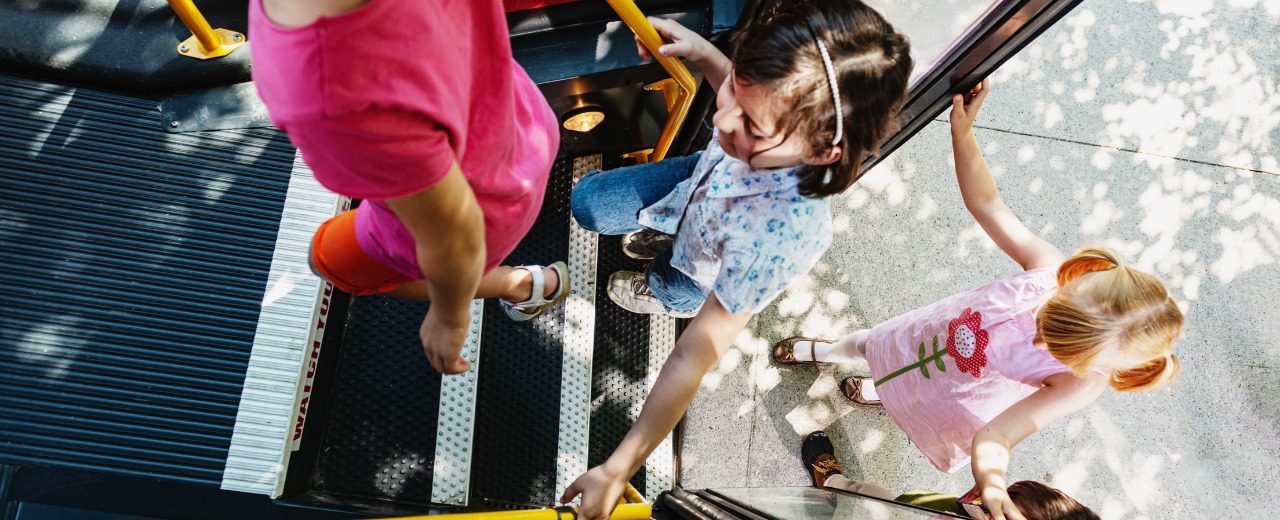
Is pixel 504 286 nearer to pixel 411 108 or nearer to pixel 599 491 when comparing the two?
pixel 599 491

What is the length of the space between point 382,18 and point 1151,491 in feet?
10.9

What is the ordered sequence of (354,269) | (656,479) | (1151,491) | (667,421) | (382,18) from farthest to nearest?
(1151,491) → (656,479) → (354,269) → (667,421) → (382,18)

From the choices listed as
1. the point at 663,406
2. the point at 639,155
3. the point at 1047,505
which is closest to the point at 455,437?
the point at 663,406

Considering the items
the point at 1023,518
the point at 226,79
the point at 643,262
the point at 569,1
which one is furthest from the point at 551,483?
the point at 226,79

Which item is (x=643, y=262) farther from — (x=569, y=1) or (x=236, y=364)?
(x=236, y=364)

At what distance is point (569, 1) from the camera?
6.55 ft

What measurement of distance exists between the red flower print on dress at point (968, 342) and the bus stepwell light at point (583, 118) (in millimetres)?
1293

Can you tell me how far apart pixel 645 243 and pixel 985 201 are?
1.09 metres

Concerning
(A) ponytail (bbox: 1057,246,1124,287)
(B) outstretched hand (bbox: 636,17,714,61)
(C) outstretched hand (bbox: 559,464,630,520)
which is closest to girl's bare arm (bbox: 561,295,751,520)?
(C) outstretched hand (bbox: 559,464,630,520)

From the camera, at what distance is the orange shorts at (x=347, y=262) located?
1544 millimetres

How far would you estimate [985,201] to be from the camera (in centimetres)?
189

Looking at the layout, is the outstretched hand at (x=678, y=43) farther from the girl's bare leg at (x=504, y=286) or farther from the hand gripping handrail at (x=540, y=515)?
the hand gripping handrail at (x=540, y=515)

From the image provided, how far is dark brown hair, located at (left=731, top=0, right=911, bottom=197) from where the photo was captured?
1.21 meters

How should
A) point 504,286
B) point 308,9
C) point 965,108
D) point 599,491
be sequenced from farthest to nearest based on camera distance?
point 504,286 → point 965,108 → point 599,491 → point 308,9
